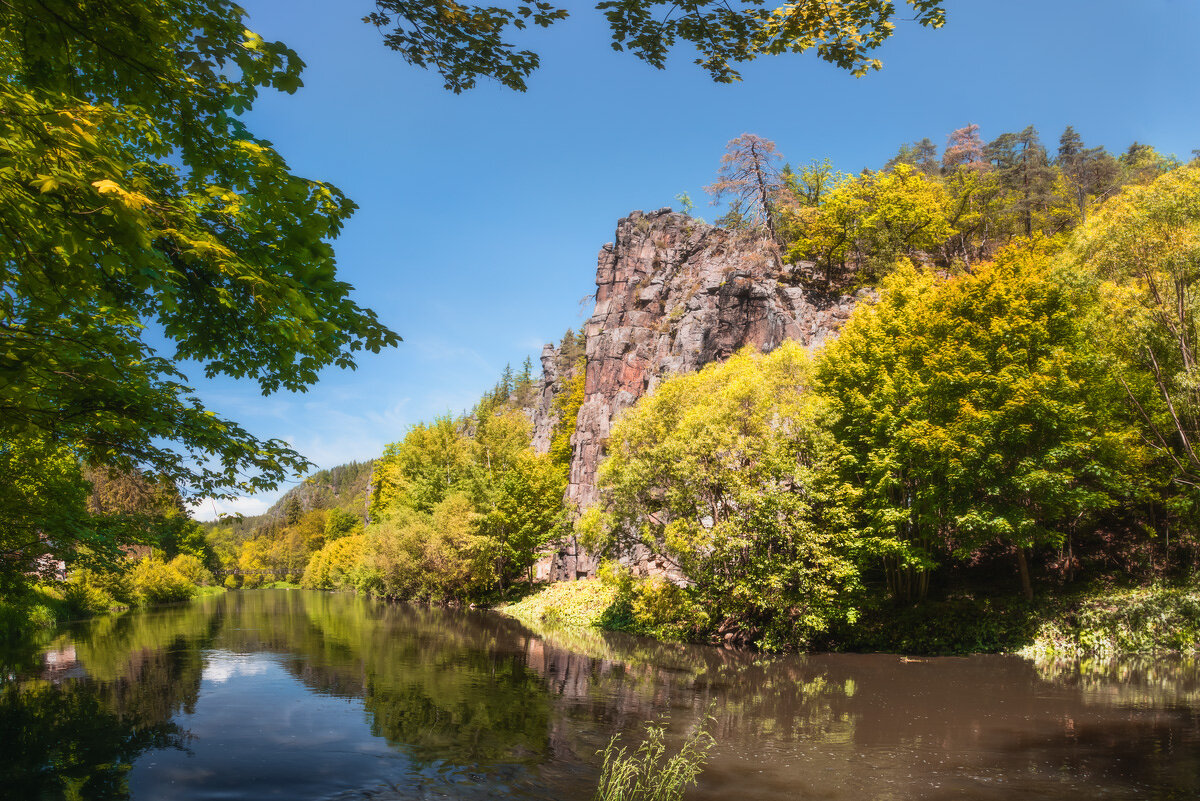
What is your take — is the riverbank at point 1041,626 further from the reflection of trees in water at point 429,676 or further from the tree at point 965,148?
the tree at point 965,148

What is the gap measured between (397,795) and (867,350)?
2347 cm

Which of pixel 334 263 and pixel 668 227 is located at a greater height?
pixel 668 227

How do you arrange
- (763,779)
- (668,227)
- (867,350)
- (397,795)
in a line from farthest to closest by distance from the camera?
(668,227) → (867,350) → (763,779) → (397,795)

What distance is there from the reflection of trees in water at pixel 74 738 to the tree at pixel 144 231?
5.77 metres

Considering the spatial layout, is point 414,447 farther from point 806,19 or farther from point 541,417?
point 806,19

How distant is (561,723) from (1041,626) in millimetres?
18635

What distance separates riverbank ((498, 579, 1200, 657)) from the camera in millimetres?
20453

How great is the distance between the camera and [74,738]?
1281 cm

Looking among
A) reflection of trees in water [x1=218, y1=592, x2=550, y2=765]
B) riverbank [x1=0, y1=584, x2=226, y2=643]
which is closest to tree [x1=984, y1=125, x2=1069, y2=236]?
reflection of trees in water [x1=218, y1=592, x2=550, y2=765]

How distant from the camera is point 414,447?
65.4 metres

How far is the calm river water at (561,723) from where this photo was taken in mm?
10328

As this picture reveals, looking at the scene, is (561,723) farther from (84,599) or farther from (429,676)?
(84,599)

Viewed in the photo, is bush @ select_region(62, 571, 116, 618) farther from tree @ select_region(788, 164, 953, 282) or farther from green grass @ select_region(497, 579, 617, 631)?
tree @ select_region(788, 164, 953, 282)

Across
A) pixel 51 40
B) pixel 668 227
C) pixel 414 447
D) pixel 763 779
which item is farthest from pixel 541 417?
pixel 51 40
